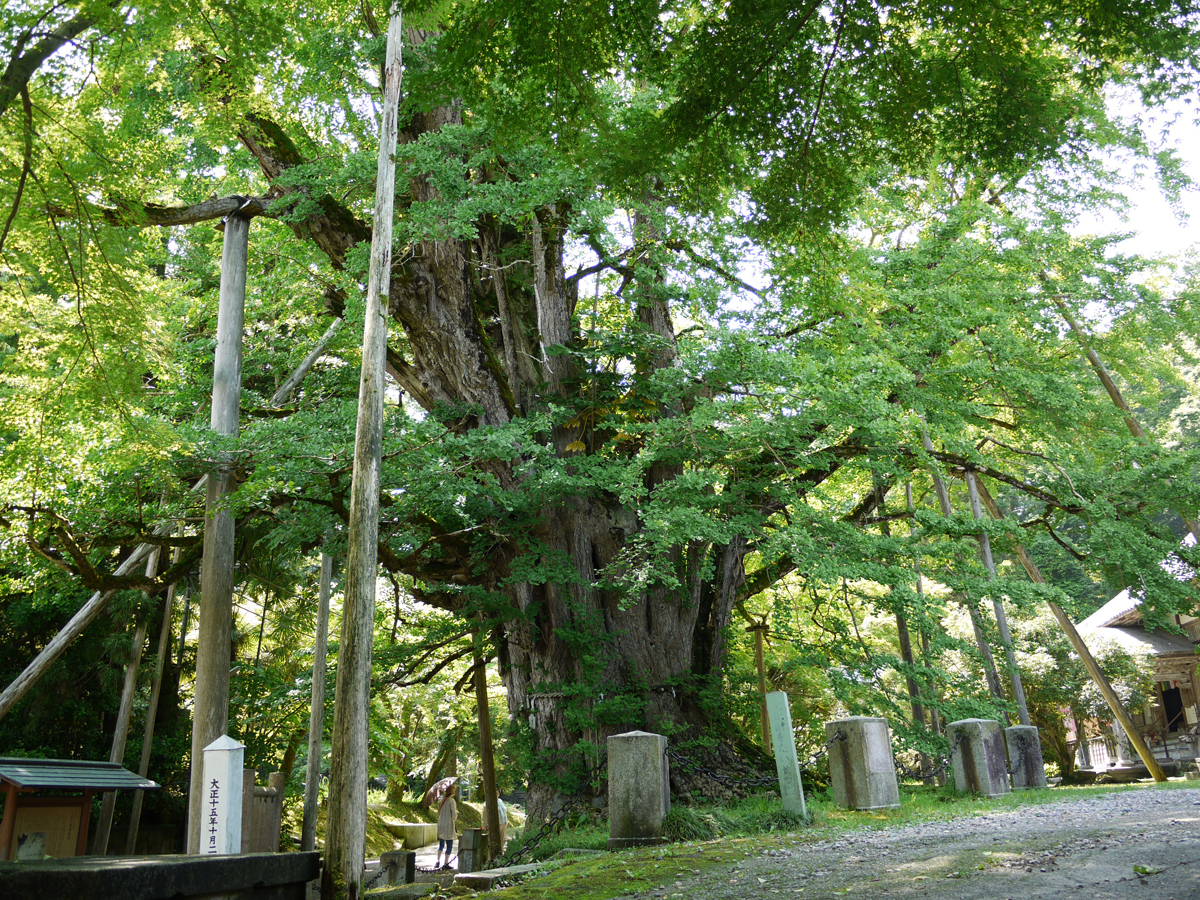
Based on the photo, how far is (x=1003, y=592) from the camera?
371 inches

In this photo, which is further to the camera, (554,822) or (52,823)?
(52,823)

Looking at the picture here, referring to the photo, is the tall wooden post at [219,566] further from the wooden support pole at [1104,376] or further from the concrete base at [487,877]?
the wooden support pole at [1104,376]

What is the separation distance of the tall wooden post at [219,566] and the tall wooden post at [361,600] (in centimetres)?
272

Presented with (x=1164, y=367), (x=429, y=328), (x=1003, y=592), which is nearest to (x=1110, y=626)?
(x=1164, y=367)

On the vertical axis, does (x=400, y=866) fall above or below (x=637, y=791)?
below

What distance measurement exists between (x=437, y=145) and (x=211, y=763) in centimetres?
758

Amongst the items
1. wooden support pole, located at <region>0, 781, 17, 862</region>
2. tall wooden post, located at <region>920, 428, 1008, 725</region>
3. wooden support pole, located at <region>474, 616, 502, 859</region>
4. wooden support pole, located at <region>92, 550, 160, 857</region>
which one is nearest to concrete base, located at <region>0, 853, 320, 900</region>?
wooden support pole, located at <region>0, 781, 17, 862</region>

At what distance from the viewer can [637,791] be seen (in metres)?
7.53

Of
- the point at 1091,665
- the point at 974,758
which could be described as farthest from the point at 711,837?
the point at 1091,665

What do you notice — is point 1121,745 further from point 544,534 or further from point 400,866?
point 400,866

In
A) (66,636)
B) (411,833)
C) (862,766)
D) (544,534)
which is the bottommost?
(411,833)

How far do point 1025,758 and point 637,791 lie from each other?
800 centimetres

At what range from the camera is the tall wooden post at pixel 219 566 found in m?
9.42

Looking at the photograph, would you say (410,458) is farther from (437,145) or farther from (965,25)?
(965,25)
